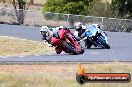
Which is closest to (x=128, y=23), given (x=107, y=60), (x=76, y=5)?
(x=76, y=5)

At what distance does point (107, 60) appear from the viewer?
22516mm

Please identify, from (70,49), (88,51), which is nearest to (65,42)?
(70,49)

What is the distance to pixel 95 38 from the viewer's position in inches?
1180

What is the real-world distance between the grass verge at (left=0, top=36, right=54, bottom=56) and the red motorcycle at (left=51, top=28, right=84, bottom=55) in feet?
9.28

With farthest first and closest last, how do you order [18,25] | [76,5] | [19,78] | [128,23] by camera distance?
[76,5], [18,25], [128,23], [19,78]

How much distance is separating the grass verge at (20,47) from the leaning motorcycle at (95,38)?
2.11m

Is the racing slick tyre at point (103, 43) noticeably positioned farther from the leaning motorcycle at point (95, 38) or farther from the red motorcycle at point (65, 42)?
the red motorcycle at point (65, 42)

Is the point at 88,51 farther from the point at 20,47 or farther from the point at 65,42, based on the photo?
the point at 20,47

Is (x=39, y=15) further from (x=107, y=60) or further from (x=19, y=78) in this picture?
(x=19, y=78)

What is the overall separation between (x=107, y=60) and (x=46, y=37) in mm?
7654

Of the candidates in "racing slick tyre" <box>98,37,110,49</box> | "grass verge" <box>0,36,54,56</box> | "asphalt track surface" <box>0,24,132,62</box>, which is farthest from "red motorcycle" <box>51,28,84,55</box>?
"racing slick tyre" <box>98,37,110,49</box>

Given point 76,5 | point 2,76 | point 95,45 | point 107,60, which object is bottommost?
point 76,5

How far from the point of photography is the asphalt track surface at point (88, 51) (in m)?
22.6

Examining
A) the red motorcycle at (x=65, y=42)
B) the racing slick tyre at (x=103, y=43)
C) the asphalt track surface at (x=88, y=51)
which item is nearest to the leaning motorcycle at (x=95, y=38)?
the racing slick tyre at (x=103, y=43)
